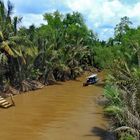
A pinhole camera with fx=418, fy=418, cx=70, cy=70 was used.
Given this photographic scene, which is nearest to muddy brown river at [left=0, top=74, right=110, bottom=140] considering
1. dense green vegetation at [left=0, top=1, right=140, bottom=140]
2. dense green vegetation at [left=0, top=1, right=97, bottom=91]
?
dense green vegetation at [left=0, top=1, right=140, bottom=140]

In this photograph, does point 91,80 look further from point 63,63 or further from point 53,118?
point 53,118

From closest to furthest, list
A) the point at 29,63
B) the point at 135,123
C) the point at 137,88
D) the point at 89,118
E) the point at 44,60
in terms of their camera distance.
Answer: the point at 135,123 < the point at 137,88 < the point at 89,118 < the point at 29,63 < the point at 44,60

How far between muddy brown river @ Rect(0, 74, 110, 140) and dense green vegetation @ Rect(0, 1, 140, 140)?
1577 mm

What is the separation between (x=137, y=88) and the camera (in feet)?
67.2

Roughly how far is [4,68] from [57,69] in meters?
15.3

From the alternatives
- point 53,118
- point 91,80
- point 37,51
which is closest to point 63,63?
point 91,80

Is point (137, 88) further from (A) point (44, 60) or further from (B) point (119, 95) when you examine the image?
(A) point (44, 60)

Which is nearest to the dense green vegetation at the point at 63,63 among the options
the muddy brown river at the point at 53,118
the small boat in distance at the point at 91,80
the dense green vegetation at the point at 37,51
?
the dense green vegetation at the point at 37,51

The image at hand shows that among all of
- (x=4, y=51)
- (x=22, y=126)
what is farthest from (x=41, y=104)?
(x=22, y=126)

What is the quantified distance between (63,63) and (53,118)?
28.2 metres

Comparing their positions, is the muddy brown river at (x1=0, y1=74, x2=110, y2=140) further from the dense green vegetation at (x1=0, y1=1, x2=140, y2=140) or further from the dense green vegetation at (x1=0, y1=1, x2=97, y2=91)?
the dense green vegetation at (x1=0, y1=1, x2=97, y2=91)

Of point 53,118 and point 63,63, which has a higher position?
point 63,63

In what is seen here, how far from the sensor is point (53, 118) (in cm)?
2838

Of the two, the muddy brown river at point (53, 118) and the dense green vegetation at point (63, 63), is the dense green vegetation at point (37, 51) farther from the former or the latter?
the muddy brown river at point (53, 118)
